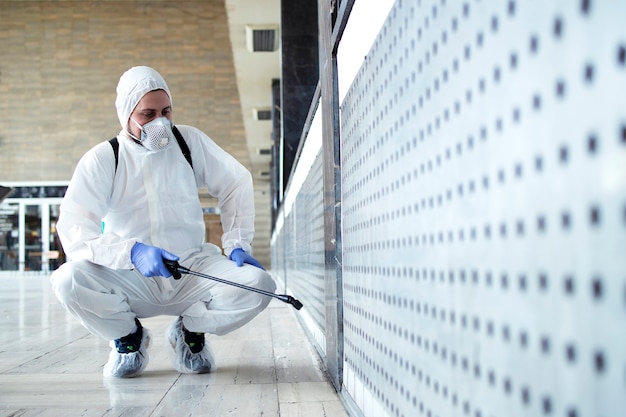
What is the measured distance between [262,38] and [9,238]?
57.9ft

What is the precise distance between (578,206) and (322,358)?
251 cm

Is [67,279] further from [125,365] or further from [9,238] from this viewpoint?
[9,238]

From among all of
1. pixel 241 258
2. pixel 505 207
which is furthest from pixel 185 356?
pixel 505 207

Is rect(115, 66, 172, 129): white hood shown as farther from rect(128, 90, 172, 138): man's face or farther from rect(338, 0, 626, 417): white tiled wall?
rect(338, 0, 626, 417): white tiled wall

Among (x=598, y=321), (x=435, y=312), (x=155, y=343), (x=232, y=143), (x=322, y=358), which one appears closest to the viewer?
(x=598, y=321)

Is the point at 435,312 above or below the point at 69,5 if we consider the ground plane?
below

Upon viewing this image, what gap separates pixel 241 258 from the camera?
9.32ft

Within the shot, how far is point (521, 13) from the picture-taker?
2.25ft

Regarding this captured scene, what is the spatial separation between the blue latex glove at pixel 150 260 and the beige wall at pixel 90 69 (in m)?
17.9

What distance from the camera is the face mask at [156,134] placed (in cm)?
274

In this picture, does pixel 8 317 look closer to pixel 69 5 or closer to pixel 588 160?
pixel 588 160

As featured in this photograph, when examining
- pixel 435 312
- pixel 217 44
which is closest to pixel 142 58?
pixel 217 44

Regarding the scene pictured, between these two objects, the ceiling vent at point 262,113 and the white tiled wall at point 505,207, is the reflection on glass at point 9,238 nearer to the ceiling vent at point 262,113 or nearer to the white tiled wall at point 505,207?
the ceiling vent at point 262,113

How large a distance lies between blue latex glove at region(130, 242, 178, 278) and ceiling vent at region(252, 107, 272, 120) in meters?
13.3
